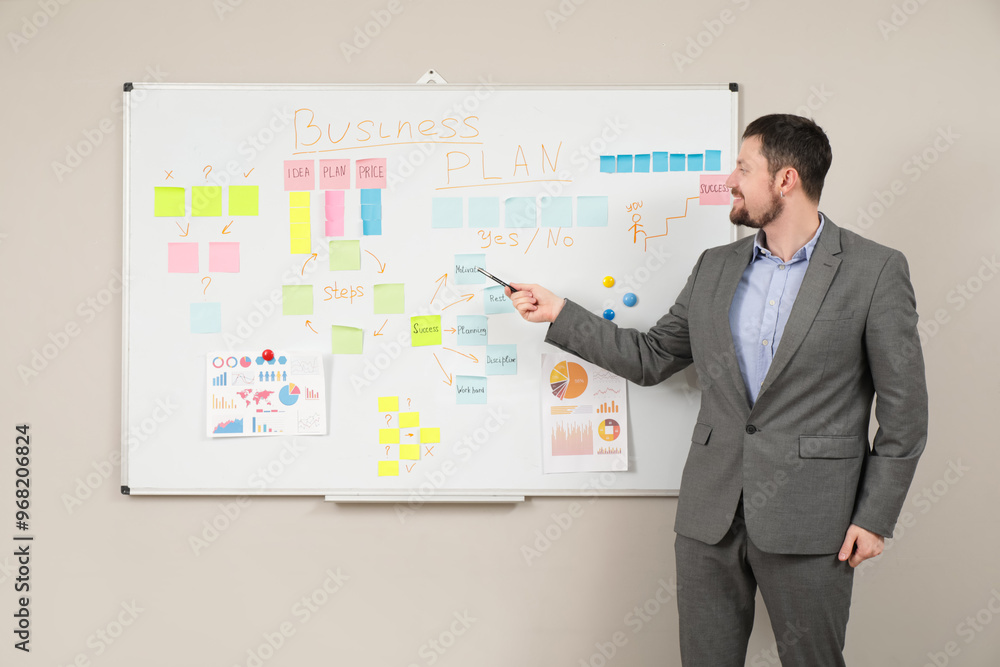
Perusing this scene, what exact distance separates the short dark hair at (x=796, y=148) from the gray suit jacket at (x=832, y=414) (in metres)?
0.13

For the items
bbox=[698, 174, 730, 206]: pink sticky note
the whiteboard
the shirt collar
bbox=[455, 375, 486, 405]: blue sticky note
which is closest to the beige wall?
the whiteboard

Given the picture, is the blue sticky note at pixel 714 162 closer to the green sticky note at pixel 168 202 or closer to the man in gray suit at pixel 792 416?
the man in gray suit at pixel 792 416

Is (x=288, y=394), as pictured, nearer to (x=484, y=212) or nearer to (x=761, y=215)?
(x=484, y=212)

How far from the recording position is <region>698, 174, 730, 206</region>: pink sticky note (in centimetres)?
185

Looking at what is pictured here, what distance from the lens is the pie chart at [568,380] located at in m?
1.86

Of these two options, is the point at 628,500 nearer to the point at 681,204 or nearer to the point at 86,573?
the point at 681,204

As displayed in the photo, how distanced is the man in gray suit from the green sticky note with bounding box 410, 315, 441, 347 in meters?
0.69

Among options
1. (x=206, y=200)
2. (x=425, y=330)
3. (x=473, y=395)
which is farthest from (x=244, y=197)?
(x=473, y=395)

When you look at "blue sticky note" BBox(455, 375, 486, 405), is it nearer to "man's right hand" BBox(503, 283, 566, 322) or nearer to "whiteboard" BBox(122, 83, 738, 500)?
"whiteboard" BBox(122, 83, 738, 500)

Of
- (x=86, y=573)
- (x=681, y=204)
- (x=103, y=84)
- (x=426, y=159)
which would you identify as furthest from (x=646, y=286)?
(x=86, y=573)

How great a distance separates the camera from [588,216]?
73.3 inches

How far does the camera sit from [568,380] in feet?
6.10

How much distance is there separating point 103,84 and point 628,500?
1.92 meters

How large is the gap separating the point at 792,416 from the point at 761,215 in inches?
18.3
